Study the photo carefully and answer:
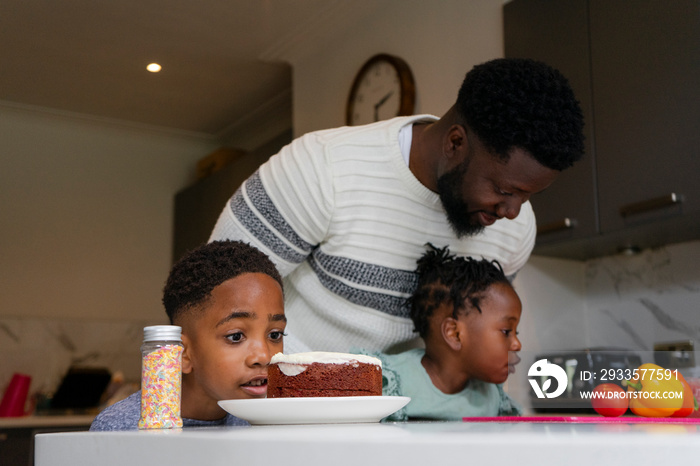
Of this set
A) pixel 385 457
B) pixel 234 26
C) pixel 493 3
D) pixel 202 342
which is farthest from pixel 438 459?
pixel 234 26

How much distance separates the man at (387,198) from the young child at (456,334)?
0.15 ft

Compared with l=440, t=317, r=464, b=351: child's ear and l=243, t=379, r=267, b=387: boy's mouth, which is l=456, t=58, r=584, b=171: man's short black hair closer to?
l=440, t=317, r=464, b=351: child's ear

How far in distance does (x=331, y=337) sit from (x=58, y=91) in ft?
10.1

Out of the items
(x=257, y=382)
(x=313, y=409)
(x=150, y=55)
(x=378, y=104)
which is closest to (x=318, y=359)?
(x=313, y=409)

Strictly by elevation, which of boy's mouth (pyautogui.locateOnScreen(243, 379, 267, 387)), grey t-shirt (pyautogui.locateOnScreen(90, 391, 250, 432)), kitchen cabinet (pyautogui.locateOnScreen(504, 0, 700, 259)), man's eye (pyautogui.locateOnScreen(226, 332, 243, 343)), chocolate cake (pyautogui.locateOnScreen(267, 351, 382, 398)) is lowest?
grey t-shirt (pyautogui.locateOnScreen(90, 391, 250, 432))

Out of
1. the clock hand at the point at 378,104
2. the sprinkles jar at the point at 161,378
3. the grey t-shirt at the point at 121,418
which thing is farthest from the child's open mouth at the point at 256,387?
the clock hand at the point at 378,104

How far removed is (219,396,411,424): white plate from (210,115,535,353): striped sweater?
0.58 meters

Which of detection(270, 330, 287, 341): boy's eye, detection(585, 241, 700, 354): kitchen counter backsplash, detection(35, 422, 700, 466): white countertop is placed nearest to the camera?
detection(35, 422, 700, 466): white countertop

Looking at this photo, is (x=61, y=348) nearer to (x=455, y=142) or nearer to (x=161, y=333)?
(x=455, y=142)


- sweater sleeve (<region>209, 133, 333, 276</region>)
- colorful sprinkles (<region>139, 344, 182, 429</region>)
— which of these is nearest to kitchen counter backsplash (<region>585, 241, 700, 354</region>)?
sweater sleeve (<region>209, 133, 333, 276</region>)

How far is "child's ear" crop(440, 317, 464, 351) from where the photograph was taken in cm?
132

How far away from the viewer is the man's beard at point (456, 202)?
1.23 metres

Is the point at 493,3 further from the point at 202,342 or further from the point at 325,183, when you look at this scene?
the point at 202,342

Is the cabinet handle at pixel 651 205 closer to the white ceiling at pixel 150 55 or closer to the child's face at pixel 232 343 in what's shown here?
the child's face at pixel 232 343
